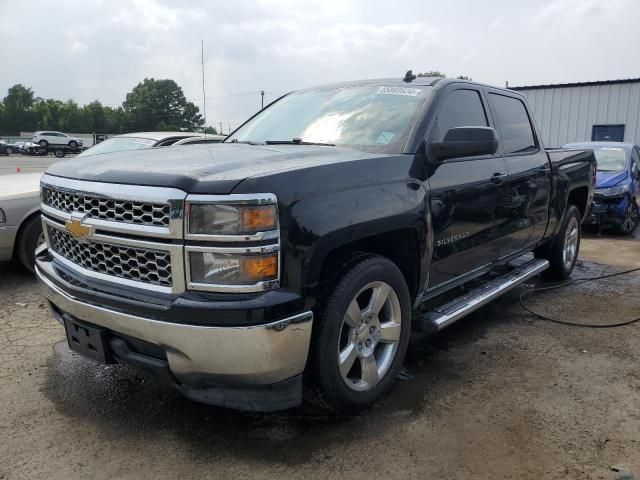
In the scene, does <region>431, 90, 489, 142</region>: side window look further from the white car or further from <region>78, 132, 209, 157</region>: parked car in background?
the white car

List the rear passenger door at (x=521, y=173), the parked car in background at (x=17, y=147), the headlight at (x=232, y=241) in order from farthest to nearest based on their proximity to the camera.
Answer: the parked car in background at (x=17, y=147), the rear passenger door at (x=521, y=173), the headlight at (x=232, y=241)

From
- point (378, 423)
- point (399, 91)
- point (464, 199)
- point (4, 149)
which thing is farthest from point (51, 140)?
point (378, 423)

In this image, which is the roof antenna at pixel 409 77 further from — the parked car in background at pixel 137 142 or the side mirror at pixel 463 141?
the parked car in background at pixel 137 142

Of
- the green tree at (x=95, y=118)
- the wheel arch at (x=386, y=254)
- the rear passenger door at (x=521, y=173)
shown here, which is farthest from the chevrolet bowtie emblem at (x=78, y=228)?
the green tree at (x=95, y=118)

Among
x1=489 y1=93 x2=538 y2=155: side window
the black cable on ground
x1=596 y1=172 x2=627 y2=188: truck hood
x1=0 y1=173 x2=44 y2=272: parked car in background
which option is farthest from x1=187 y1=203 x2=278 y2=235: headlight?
x1=596 y1=172 x2=627 y2=188: truck hood

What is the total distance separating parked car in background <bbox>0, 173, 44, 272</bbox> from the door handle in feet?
14.1

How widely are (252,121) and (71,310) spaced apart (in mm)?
2308

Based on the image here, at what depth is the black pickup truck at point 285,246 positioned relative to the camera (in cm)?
236

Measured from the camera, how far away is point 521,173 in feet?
14.6

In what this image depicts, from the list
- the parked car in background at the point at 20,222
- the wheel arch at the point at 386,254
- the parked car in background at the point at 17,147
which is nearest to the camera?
the wheel arch at the point at 386,254

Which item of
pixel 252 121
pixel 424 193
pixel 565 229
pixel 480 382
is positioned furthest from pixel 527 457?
pixel 565 229

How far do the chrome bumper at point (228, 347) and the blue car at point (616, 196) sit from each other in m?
8.23

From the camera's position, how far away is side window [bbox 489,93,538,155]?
4484mm

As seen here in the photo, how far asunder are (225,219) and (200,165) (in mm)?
444
